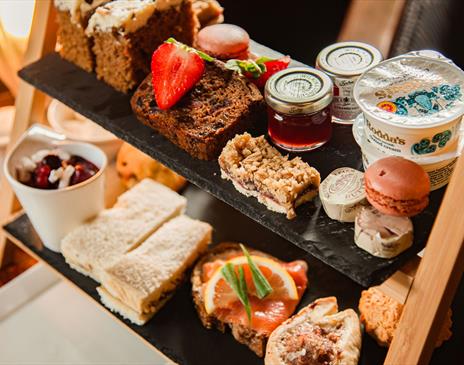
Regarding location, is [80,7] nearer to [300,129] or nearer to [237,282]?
[300,129]

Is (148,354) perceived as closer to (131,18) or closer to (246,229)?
(246,229)

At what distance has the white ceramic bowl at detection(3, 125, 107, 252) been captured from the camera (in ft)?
4.83

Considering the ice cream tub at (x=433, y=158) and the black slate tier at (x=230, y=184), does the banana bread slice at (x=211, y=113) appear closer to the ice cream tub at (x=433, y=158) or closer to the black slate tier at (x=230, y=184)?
the black slate tier at (x=230, y=184)

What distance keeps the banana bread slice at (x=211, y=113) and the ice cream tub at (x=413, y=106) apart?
0.23 meters

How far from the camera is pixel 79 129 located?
76.8 inches

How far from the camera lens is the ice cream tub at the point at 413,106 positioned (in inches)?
37.3

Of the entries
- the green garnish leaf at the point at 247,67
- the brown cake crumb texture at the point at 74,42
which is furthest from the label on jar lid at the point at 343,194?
the brown cake crumb texture at the point at 74,42

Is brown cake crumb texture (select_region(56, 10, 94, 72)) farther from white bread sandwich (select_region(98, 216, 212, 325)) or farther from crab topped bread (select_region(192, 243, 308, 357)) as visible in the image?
crab topped bread (select_region(192, 243, 308, 357))

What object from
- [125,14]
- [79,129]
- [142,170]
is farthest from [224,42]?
[79,129]

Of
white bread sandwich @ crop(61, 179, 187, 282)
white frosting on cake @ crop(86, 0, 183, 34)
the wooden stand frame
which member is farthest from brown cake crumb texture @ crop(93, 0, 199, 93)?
the wooden stand frame

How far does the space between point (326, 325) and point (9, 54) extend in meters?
1.45

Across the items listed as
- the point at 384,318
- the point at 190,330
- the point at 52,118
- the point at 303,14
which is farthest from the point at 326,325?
the point at 303,14

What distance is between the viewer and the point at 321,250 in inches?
39.4

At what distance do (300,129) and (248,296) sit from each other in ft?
1.40
